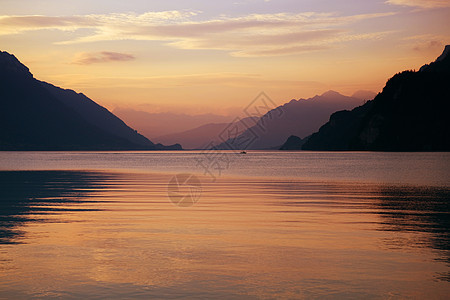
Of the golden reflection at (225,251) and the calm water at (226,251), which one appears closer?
the calm water at (226,251)

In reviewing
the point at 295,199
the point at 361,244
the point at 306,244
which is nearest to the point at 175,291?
the point at 306,244

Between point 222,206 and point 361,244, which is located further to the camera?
point 222,206

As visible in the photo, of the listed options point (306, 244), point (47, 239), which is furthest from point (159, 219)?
point (306, 244)

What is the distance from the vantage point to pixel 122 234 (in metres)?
23.7

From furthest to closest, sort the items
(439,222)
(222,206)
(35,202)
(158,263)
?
(35,202) < (222,206) < (439,222) < (158,263)

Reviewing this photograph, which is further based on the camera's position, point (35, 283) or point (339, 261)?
point (339, 261)

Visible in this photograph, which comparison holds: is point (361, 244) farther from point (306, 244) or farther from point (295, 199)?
point (295, 199)

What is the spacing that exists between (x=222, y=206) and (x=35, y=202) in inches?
567

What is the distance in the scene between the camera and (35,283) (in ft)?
49.6

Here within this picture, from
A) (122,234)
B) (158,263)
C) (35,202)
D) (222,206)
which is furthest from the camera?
(35,202)

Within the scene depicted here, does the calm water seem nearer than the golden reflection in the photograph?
Yes

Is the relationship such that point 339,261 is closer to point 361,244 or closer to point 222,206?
point 361,244

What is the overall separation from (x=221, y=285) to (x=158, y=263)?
3453 millimetres

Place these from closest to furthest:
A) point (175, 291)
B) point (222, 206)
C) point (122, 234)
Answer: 1. point (175, 291)
2. point (122, 234)
3. point (222, 206)
